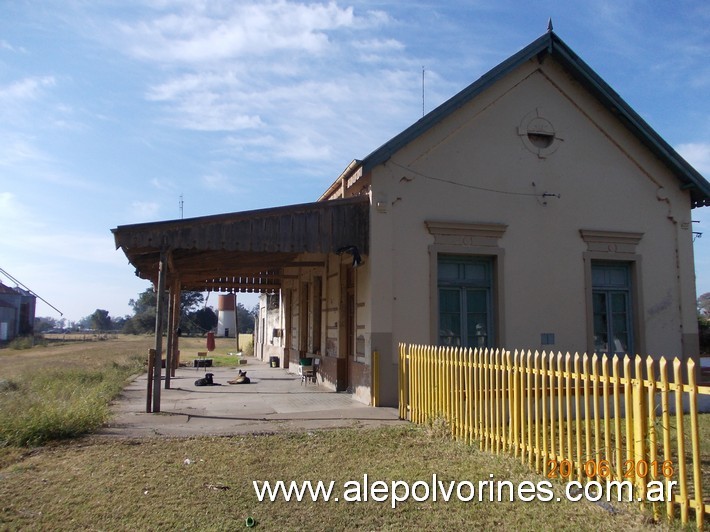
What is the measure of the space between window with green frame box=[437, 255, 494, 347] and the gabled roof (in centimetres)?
250

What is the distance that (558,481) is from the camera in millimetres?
5891

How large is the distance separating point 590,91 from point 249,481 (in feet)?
35.4

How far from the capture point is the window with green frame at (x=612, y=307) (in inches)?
490

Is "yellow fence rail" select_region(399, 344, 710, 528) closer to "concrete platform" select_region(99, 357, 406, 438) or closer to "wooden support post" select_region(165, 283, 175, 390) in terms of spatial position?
"concrete platform" select_region(99, 357, 406, 438)

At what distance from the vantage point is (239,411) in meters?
10.7

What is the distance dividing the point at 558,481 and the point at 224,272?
42.1ft

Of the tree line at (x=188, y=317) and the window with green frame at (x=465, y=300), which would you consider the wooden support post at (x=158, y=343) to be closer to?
the window with green frame at (x=465, y=300)

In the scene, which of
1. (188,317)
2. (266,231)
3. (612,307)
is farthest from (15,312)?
(612,307)

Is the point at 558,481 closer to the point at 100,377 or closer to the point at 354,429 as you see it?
the point at 354,429

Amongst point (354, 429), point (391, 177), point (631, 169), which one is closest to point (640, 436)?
point (354, 429)

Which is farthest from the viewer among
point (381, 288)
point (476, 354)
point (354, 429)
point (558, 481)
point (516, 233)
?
point (516, 233)

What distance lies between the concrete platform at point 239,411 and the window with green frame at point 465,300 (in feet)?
7.52

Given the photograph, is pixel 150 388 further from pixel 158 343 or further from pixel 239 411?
pixel 239 411
